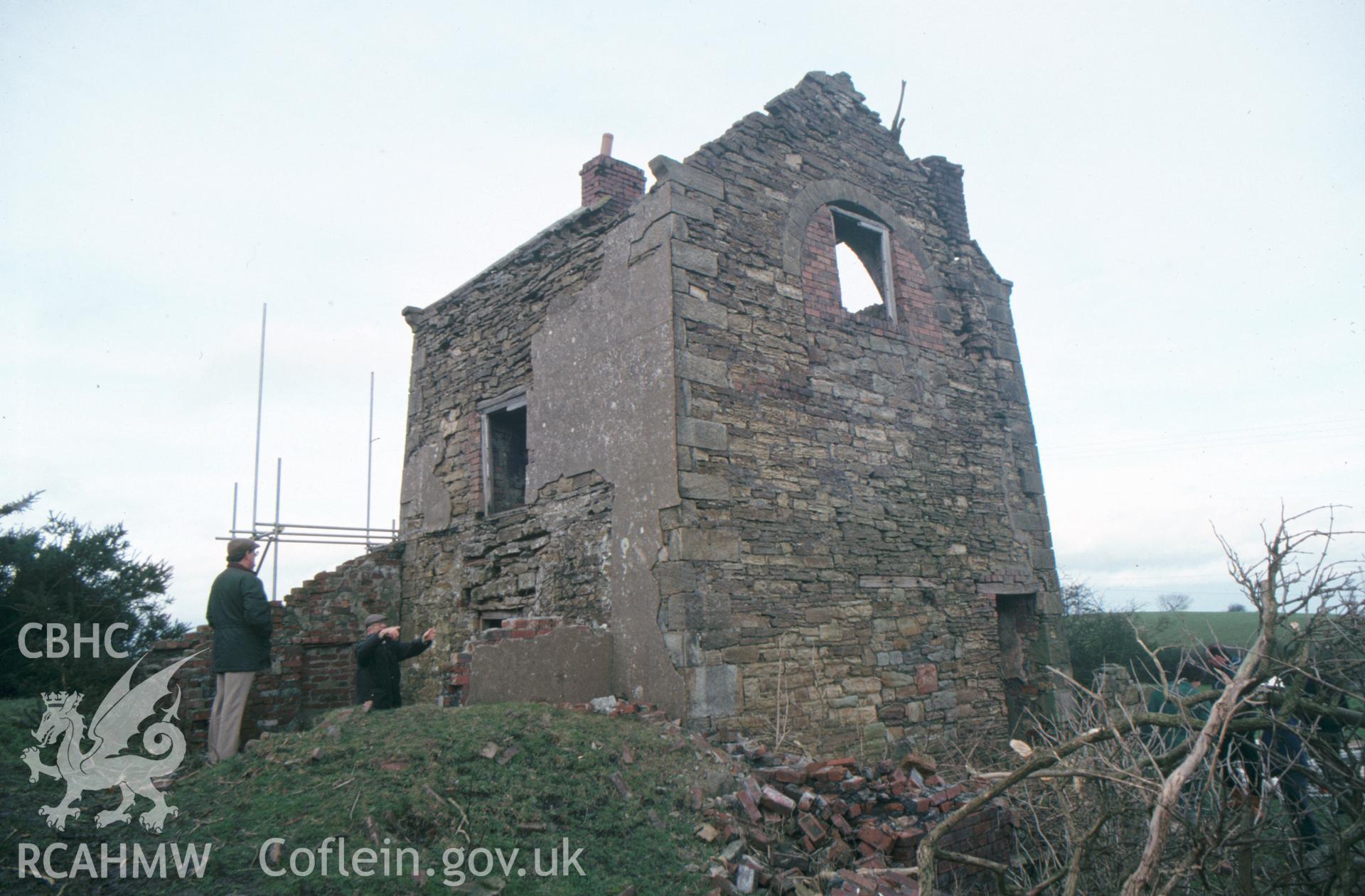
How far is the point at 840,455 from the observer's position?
7.40 metres

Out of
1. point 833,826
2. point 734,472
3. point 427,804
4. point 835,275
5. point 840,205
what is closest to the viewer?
Answer: point 427,804

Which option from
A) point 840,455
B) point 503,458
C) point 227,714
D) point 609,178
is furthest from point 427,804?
point 609,178

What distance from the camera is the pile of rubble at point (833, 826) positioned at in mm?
4238

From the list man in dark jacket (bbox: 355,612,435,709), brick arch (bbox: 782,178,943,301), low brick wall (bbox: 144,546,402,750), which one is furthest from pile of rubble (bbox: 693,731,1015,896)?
brick arch (bbox: 782,178,943,301)

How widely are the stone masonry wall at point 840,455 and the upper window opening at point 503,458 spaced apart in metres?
3.01

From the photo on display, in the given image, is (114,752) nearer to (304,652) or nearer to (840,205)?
(304,652)

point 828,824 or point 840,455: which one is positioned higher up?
point 840,455

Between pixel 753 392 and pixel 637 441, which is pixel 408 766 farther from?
pixel 753 392

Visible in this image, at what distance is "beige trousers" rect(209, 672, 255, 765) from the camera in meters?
5.46

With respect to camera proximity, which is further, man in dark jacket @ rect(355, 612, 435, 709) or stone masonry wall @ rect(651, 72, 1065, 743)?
stone masonry wall @ rect(651, 72, 1065, 743)

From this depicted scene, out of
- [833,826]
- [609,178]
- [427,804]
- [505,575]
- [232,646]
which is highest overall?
[609,178]

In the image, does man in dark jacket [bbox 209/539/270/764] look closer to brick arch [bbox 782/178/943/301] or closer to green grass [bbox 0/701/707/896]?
green grass [bbox 0/701/707/896]

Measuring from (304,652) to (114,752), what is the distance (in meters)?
2.41

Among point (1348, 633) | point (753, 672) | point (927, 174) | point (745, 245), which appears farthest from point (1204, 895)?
point (927, 174)
